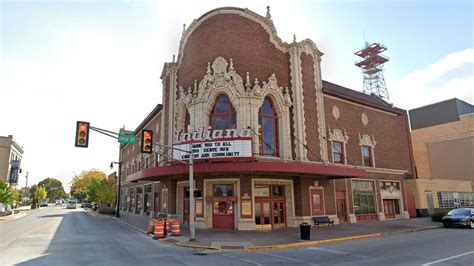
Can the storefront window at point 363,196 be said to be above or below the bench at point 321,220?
above

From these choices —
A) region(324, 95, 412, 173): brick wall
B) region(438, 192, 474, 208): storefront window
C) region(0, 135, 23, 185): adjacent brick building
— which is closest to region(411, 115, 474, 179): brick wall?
region(438, 192, 474, 208): storefront window

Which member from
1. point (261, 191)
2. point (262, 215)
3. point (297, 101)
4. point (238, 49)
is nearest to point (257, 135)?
point (261, 191)

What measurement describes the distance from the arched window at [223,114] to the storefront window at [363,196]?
14.6 meters

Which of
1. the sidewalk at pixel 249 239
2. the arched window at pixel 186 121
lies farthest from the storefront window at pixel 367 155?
the arched window at pixel 186 121

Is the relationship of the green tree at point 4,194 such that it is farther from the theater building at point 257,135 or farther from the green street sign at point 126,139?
the green street sign at point 126,139

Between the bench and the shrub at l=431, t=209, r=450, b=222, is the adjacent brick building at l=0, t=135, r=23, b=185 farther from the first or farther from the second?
the shrub at l=431, t=209, r=450, b=222

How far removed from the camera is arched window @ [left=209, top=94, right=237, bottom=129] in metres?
25.2

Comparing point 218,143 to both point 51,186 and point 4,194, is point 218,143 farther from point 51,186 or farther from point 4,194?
point 51,186

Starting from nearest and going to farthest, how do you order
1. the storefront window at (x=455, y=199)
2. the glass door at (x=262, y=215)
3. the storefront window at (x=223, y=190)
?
the glass door at (x=262, y=215), the storefront window at (x=223, y=190), the storefront window at (x=455, y=199)

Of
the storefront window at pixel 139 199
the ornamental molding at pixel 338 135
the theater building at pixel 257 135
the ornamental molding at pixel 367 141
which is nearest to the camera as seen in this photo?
the theater building at pixel 257 135

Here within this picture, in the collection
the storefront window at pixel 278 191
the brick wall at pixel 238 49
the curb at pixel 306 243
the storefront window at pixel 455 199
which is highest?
the brick wall at pixel 238 49

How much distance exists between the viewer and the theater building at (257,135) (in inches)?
909

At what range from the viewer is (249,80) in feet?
83.7

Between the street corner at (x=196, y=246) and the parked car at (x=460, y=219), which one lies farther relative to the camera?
the parked car at (x=460, y=219)
